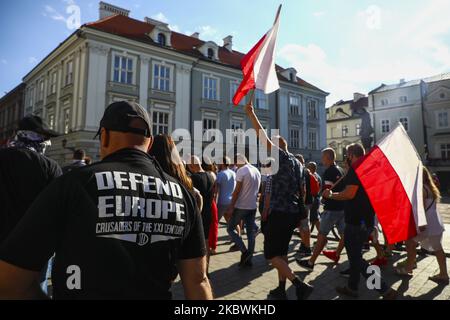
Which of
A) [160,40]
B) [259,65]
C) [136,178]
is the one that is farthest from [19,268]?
[160,40]

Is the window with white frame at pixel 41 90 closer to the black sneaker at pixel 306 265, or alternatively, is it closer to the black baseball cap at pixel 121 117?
the black sneaker at pixel 306 265

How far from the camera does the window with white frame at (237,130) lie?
28.2m

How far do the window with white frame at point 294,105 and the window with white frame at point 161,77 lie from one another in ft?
49.2

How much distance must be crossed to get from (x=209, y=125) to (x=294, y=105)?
11.9 meters

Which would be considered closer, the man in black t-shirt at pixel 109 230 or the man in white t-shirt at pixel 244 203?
the man in black t-shirt at pixel 109 230

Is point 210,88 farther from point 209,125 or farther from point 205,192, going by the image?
point 205,192

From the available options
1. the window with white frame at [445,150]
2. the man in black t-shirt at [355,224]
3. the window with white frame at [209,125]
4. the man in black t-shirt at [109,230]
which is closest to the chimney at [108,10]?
the window with white frame at [209,125]

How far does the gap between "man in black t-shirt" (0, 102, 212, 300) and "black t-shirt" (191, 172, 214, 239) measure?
261 centimetres

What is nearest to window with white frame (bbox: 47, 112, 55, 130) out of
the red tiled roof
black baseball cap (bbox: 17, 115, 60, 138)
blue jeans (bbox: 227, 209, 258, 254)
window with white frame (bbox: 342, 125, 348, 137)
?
the red tiled roof

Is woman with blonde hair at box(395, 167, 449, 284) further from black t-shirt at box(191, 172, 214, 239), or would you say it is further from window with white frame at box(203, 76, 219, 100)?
window with white frame at box(203, 76, 219, 100)

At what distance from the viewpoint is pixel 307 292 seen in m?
3.69

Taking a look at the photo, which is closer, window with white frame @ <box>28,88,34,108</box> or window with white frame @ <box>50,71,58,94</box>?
window with white frame @ <box>50,71,58,94</box>

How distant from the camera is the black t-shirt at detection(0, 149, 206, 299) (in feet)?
3.94

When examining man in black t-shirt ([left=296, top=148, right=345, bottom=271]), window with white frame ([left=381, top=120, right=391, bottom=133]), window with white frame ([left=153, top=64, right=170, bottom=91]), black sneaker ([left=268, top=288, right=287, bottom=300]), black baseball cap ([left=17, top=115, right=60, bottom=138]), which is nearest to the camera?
black baseball cap ([left=17, top=115, right=60, bottom=138])
